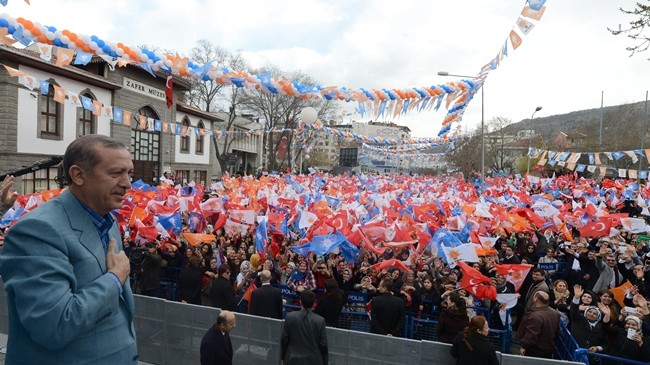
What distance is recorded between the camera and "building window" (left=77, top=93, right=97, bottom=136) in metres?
23.7

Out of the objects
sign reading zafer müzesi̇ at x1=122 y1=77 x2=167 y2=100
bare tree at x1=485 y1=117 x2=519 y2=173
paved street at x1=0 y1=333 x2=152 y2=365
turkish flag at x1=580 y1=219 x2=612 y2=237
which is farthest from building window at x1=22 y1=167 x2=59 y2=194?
bare tree at x1=485 y1=117 x2=519 y2=173

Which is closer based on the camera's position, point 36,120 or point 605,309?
point 605,309

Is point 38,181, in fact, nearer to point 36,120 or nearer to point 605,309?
point 36,120

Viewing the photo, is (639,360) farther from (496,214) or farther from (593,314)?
(496,214)

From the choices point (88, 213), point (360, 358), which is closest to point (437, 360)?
point (360, 358)

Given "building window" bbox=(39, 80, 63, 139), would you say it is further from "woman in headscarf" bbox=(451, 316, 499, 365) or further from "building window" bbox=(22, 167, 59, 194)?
"woman in headscarf" bbox=(451, 316, 499, 365)

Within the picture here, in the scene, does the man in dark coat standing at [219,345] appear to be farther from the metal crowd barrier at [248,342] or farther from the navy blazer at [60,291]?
the navy blazer at [60,291]

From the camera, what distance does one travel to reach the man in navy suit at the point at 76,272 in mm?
1430

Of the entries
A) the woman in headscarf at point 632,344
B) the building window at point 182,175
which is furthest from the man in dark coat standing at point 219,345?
the building window at point 182,175

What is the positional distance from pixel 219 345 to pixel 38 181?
2030 centimetres

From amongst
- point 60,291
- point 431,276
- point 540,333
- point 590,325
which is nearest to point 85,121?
point 431,276

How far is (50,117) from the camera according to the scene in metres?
22.0

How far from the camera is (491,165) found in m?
61.3

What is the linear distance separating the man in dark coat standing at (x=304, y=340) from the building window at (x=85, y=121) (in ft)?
74.1
